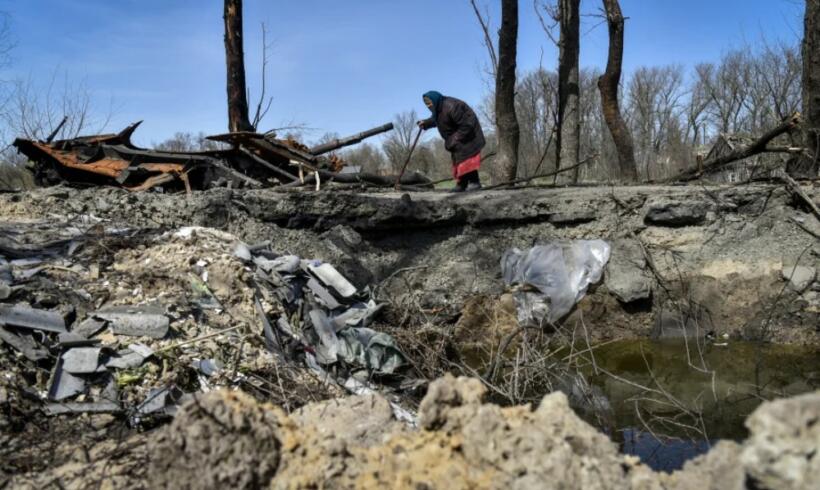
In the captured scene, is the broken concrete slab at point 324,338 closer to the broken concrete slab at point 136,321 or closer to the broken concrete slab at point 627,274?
the broken concrete slab at point 136,321

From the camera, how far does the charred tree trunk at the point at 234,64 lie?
1059 cm

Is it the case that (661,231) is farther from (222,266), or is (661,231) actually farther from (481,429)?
(481,429)

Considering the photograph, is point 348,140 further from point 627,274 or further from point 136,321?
point 136,321

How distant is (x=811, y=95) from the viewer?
318 inches

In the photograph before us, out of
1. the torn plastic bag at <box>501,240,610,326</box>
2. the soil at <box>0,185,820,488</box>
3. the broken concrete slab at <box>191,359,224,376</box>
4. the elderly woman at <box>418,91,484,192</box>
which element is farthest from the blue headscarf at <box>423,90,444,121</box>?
the broken concrete slab at <box>191,359,224,376</box>

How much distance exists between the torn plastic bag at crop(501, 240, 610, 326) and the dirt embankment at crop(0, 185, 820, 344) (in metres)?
0.17

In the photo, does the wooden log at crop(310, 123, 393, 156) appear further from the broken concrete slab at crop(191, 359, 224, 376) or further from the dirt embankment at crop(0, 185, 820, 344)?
the broken concrete slab at crop(191, 359, 224, 376)

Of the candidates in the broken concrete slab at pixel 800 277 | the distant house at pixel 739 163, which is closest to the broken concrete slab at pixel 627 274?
the broken concrete slab at pixel 800 277

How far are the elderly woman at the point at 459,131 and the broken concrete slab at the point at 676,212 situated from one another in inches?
102

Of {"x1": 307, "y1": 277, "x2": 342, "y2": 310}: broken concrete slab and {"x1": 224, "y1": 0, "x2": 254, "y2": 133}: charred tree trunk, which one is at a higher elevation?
{"x1": 224, "y1": 0, "x2": 254, "y2": 133}: charred tree trunk

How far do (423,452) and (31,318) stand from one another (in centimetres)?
338

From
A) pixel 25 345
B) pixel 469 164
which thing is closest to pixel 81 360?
pixel 25 345

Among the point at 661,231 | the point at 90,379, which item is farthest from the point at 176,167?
the point at 661,231

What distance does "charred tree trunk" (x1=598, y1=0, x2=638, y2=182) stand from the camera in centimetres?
1052
